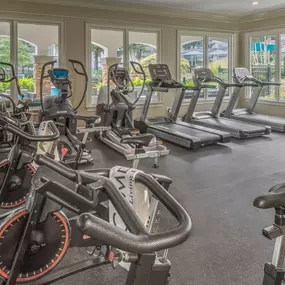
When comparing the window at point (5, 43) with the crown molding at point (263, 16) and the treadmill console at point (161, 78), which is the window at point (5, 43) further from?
the crown molding at point (263, 16)

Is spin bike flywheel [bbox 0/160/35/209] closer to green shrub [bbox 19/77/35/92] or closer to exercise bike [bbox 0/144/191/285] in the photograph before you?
exercise bike [bbox 0/144/191/285]

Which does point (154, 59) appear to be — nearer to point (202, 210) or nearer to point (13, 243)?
point (202, 210)

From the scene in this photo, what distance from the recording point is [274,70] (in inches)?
371

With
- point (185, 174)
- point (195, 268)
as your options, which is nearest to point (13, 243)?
point (195, 268)

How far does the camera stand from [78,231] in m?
1.56

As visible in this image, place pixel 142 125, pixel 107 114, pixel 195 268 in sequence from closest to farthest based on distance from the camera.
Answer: pixel 195 268 → pixel 107 114 → pixel 142 125

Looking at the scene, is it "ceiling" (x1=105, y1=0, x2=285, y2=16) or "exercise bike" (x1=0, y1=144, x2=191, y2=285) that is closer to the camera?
"exercise bike" (x1=0, y1=144, x2=191, y2=285)

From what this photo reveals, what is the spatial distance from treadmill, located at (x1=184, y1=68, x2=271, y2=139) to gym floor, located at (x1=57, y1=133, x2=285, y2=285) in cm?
59

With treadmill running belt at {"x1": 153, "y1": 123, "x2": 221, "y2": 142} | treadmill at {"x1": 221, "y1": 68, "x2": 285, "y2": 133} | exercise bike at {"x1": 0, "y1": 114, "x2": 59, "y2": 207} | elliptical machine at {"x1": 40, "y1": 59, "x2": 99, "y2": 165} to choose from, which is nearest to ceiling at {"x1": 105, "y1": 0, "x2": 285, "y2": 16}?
treadmill at {"x1": 221, "y1": 68, "x2": 285, "y2": 133}

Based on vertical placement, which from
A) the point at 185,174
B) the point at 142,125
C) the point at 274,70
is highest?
the point at 274,70

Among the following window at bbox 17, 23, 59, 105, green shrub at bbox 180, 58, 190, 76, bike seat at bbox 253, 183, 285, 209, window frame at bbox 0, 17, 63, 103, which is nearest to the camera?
bike seat at bbox 253, 183, 285, 209

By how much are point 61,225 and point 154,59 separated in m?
7.56

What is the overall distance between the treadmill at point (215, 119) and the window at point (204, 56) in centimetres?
108

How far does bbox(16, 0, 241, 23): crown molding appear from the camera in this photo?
25.1ft
